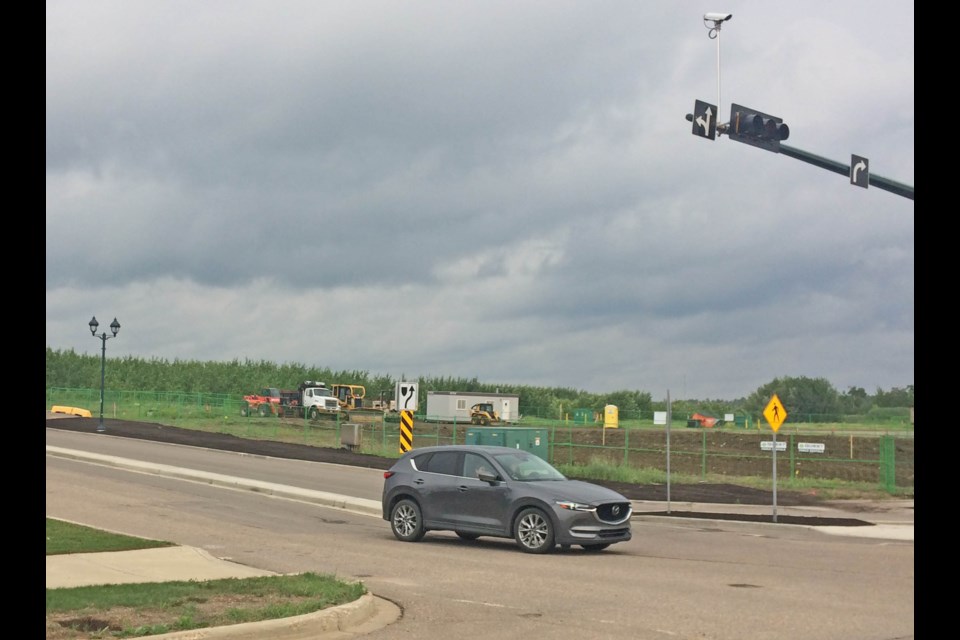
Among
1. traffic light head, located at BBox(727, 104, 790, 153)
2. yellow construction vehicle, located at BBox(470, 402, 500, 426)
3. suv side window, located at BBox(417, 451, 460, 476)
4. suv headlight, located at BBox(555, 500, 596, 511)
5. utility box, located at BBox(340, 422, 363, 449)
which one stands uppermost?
traffic light head, located at BBox(727, 104, 790, 153)

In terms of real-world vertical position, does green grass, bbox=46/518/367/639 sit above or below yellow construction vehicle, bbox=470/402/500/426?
above

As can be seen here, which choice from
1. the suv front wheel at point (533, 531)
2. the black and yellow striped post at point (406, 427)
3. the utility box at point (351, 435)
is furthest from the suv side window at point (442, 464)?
the utility box at point (351, 435)

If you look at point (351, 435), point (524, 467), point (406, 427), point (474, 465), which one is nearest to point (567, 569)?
point (524, 467)

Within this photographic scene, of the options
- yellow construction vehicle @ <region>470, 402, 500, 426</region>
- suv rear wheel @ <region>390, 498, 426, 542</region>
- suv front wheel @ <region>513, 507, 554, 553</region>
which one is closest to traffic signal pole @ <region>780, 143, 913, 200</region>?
suv front wheel @ <region>513, 507, 554, 553</region>

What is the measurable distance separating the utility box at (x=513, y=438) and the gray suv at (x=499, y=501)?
1708 centimetres

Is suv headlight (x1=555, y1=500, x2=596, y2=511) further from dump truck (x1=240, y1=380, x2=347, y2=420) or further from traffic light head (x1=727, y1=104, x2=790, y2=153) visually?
dump truck (x1=240, y1=380, x2=347, y2=420)

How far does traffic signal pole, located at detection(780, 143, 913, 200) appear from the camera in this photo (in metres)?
20.6

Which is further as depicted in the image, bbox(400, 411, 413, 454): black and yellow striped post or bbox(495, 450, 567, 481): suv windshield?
bbox(400, 411, 413, 454): black and yellow striped post

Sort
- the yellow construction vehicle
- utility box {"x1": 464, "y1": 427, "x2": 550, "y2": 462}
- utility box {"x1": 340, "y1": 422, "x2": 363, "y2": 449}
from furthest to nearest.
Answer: the yellow construction vehicle, utility box {"x1": 340, "y1": 422, "x2": 363, "y2": 449}, utility box {"x1": 464, "y1": 427, "x2": 550, "y2": 462}

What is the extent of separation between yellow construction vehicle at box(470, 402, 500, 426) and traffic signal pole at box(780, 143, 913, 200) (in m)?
→ 61.0

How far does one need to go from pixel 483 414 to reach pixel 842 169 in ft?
202

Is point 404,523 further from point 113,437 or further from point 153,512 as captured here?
point 113,437

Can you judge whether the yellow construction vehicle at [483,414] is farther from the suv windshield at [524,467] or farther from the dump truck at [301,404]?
the suv windshield at [524,467]

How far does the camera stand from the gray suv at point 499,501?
1717 cm
